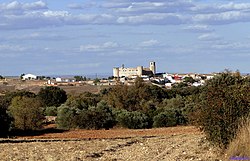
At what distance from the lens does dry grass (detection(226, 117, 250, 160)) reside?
52.6 feet

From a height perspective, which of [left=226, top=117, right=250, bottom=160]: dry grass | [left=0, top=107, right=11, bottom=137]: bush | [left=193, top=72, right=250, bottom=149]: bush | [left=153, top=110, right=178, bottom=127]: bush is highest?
[left=193, top=72, right=250, bottom=149]: bush

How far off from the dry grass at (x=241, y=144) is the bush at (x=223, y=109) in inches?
51.6

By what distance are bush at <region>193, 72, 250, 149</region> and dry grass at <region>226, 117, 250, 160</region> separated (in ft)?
4.30

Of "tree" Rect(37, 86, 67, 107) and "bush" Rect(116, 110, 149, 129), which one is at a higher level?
"tree" Rect(37, 86, 67, 107)

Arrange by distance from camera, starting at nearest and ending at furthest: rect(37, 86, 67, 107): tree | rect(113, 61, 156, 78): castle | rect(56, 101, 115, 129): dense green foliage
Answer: rect(56, 101, 115, 129): dense green foliage < rect(37, 86, 67, 107): tree < rect(113, 61, 156, 78): castle

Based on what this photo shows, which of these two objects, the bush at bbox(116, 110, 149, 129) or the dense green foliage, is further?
the bush at bbox(116, 110, 149, 129)

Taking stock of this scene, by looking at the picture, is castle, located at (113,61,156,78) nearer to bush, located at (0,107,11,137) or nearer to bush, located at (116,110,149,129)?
bush, located at (116,110,149,129)

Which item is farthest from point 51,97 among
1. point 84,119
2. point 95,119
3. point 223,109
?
point 223,109

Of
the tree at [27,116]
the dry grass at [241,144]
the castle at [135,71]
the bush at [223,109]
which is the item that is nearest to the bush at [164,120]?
the tree at [27,116]

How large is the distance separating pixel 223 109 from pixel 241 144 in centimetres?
308

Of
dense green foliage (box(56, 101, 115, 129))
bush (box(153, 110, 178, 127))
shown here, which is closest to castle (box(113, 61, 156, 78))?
bush (box(153, 110, 178, 127))

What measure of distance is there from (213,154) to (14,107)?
2788cm

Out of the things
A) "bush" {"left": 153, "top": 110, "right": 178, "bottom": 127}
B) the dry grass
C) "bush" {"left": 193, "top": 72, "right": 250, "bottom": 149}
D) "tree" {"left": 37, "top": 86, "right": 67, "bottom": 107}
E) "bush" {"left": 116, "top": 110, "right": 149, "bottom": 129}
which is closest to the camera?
the dry grass

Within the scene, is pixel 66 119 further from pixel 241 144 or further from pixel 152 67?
pixel 152 67
